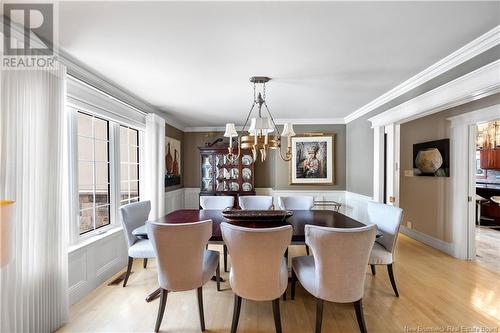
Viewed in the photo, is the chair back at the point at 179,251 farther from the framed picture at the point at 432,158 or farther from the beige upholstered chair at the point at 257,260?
the framed picture at the point at 432,158

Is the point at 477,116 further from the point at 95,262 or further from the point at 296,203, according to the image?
the point at 95,262

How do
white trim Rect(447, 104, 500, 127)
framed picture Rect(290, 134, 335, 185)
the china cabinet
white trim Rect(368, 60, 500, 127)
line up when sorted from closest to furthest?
white trim Rect(368, 60, 500, 127) → white trim Rect(447, 104, 500, 127) → framed picture Rect(290, 134, 335, 185) → the china cabinet

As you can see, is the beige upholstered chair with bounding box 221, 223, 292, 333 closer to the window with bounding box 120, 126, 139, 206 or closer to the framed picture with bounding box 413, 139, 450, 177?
the window with bounding box 120, 126, 139, 206

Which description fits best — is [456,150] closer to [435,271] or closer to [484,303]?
[435,271]

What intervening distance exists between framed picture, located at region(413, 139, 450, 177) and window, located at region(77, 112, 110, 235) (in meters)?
4.75

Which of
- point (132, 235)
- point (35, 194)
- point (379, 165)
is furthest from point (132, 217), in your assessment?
point (379, 165)

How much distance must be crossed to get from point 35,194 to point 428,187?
502cm

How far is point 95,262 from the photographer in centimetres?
256

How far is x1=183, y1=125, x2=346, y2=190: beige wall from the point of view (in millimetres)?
4891

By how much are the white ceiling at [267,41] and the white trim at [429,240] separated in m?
2.47

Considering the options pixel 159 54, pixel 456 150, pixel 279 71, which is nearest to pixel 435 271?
pixel 456 150

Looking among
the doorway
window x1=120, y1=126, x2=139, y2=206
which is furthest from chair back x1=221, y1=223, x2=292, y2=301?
the doorway

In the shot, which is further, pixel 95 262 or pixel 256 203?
pixel 256 203

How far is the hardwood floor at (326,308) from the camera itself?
192 centimetres
